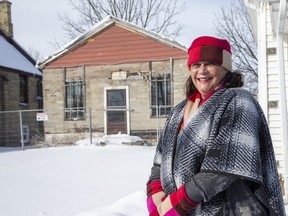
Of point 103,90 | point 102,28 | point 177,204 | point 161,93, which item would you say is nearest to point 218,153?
point 177,204

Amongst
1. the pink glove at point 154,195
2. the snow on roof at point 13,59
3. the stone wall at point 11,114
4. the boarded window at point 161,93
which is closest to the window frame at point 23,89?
the stone wall at point 11,114

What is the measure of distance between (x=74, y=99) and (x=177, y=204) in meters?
14.8

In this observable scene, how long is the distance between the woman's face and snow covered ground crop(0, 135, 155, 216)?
2.75m

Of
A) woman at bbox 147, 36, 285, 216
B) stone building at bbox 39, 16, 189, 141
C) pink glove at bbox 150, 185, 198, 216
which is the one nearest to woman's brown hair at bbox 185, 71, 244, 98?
woman at bbox 147, 36, 285, 216

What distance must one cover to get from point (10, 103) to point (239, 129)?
20.2 metres

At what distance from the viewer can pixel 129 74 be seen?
15.4m

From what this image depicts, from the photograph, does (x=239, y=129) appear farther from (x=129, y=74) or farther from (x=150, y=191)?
(x=129, y=74)

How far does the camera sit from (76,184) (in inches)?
260

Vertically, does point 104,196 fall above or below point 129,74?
below

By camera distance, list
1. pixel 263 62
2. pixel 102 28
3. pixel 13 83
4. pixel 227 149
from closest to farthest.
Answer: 1. pixel 227 149
2. pixel 263 62
3. pixel 102 28
4. pixel 13 83

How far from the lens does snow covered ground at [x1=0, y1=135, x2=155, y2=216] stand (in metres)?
4.91

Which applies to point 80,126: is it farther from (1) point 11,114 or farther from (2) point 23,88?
(2) point 23,88

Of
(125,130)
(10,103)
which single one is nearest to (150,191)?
(125,130)

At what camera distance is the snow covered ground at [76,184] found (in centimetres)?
491
